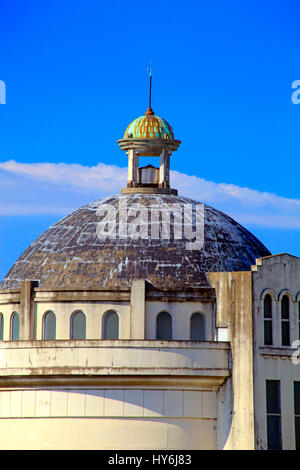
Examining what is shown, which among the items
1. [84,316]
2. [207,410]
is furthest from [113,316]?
[207,410]

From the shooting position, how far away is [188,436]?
6216cm

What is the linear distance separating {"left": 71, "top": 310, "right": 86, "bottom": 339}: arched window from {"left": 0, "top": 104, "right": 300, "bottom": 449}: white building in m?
0.06

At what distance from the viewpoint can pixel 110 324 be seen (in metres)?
64.9

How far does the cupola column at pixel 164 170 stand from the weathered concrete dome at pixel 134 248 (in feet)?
4.69

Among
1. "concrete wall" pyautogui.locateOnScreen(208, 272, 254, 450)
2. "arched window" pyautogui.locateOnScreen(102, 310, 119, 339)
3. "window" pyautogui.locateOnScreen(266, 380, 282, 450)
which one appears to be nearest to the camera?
"concrete wall" pyautogui.locateOnScreen(208, 272, 254, 450)

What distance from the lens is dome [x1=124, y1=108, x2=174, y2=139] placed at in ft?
239

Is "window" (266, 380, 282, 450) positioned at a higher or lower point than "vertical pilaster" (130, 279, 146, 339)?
lower

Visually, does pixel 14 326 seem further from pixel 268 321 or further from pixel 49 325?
pixel 268 321

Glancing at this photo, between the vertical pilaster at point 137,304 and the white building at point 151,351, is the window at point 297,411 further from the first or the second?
the vertical pilaster at point 137,304

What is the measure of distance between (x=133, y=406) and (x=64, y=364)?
3402mm

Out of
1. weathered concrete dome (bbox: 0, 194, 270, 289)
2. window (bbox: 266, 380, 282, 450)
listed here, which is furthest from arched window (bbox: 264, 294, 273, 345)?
weathered concrete dome (bbox: 0, 194, 270, 289)

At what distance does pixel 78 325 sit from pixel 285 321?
914 centimetres

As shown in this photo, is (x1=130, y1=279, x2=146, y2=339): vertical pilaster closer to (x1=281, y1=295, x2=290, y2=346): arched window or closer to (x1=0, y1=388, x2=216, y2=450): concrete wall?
(x1=0, y1=388, x2=216, y2=450): concrete wall
